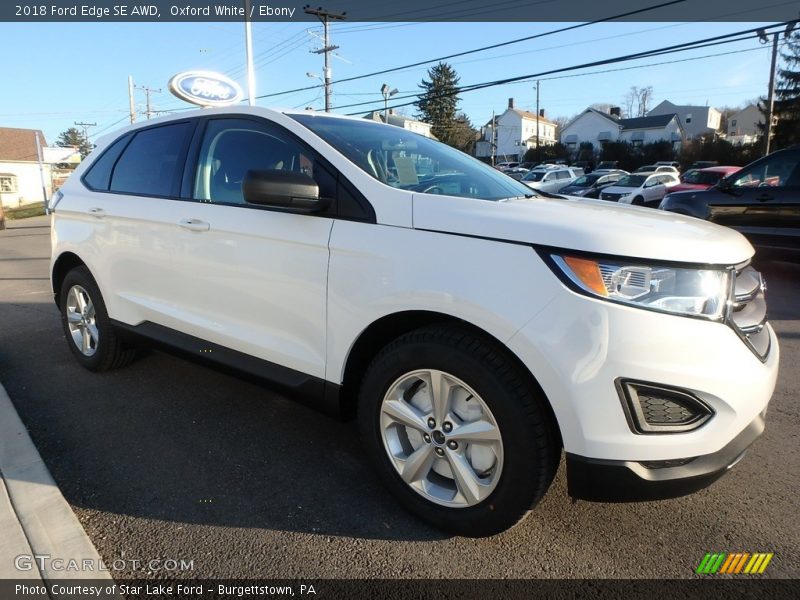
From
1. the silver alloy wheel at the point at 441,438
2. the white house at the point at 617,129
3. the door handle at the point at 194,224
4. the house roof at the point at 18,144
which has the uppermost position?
the white house at the point at 617,129

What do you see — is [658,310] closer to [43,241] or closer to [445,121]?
[43,241]

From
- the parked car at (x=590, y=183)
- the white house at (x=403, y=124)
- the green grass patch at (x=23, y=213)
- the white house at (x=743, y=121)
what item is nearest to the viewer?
the white house at (x=403, y=124)

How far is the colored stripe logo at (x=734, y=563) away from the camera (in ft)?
6.72

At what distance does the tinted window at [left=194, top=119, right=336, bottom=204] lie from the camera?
273 centimetres

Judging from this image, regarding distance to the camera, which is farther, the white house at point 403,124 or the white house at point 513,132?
the white house at point 513,132

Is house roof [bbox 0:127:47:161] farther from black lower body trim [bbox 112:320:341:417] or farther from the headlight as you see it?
A: the headlight

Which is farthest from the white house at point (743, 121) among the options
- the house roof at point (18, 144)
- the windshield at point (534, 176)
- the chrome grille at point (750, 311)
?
the chrome grille at point (750, 311)

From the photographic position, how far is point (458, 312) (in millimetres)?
1984

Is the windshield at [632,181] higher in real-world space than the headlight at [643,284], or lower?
higher

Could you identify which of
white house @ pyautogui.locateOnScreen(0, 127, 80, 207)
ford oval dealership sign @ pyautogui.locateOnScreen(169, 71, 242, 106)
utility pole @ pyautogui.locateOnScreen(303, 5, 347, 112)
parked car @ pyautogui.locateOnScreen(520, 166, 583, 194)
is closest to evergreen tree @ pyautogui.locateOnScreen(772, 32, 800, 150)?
parked car @ pyautogui.locateOnScreen(520, 166, 583, 194)

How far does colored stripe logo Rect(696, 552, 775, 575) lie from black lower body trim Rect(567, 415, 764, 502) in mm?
409

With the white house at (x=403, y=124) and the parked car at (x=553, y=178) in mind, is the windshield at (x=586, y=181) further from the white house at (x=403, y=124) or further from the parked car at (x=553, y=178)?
the white house at (x=403, y=124)

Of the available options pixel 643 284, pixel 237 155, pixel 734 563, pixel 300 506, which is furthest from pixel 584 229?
pixel 237 155

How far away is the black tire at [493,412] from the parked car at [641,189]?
17358mm
